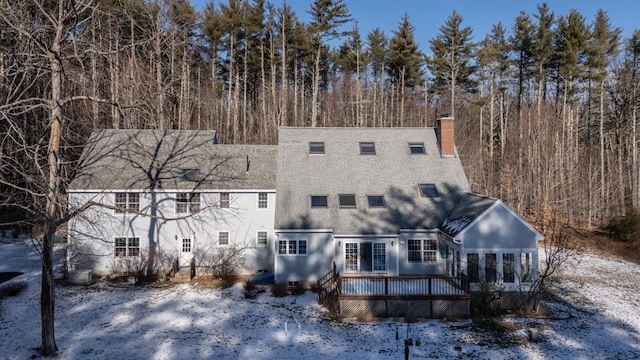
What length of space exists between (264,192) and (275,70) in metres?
21.1

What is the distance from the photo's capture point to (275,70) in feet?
125

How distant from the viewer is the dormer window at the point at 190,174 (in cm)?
2012

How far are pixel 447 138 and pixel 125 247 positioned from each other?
16.8 meters

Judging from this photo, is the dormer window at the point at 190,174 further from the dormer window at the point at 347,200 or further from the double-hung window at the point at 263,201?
the dormer window at the point at 347,200

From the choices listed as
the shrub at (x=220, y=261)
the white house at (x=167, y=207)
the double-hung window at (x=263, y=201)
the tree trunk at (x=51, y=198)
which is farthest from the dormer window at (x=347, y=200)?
the tree trunk at (x=51, y=198)

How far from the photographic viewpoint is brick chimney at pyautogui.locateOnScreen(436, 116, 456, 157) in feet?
69.5

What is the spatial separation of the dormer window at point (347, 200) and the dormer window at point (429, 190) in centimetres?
339

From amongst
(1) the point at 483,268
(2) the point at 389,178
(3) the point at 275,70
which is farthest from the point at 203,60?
(1) the point at 483,268

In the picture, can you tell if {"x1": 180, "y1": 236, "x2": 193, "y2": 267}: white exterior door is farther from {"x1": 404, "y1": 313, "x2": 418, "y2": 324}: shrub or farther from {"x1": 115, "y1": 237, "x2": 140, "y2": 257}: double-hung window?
{"x1": 404, "y1": 313, "x2": 418, "y2": 324}: shrub

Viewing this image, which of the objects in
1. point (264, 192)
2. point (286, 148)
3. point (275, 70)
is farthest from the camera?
point (275, 70)

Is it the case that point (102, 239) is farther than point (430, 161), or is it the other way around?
point (430, 161)

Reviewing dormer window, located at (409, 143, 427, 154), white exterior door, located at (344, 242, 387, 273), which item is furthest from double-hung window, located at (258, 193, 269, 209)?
dormer window, located at (409, 143, 427, 154)

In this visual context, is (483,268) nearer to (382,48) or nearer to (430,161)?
(430,161)

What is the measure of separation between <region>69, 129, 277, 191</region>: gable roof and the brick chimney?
8.95 metres
